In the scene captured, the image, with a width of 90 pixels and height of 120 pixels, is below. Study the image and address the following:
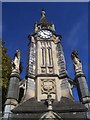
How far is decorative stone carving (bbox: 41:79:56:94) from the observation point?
1790 centimetres

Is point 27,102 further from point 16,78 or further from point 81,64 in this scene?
point 81,64

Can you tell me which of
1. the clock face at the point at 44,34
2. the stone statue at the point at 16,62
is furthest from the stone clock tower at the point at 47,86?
the stone statue at the point at 16,62

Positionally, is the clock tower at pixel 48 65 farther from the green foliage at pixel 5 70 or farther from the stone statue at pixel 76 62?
the green foliage at pixel 5 70

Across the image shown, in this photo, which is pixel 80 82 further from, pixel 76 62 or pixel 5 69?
pixel 5 69

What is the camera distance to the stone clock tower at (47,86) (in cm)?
1515

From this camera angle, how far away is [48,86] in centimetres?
1820

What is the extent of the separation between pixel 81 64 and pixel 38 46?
488 cm

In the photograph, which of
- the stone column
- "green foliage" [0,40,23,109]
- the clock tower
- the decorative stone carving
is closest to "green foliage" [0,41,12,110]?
"green foliage" [0,40,23,109]

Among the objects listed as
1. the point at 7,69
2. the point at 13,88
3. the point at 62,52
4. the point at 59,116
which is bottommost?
the point at 59,116

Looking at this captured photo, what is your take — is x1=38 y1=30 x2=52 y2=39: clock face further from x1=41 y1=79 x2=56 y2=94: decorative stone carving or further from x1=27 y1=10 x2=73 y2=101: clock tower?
x1=41 y1=79 x2=56 y2=94: decorative stone carving

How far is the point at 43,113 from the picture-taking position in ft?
48.8

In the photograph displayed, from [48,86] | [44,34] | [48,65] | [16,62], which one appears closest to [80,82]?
[48,86]

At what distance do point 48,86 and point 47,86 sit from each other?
3.1 inches

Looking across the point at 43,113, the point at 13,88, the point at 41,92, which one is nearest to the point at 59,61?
the point at 41,92
